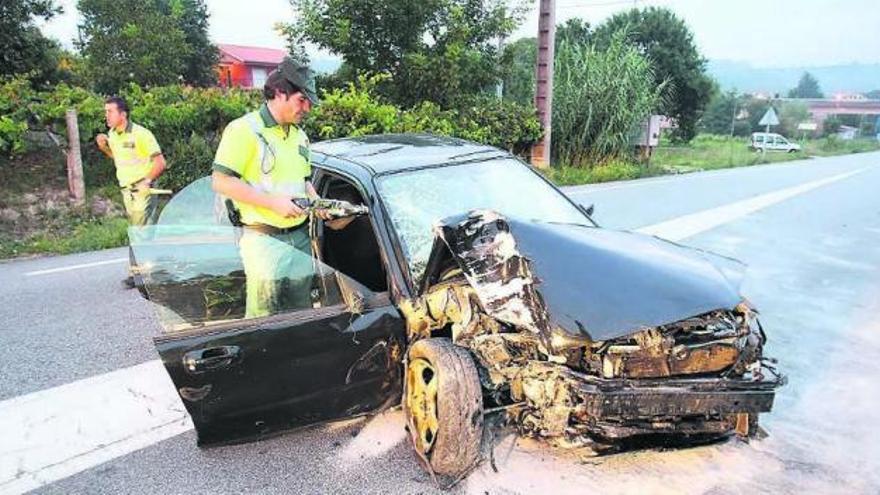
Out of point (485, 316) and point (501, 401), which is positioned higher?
point (485, 316)

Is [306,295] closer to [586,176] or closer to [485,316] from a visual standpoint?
[485,316]

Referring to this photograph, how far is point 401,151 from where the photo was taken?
149 inches

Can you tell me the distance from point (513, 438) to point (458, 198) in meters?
1.25

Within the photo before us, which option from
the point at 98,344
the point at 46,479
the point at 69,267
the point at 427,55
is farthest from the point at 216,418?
the point at 427,55

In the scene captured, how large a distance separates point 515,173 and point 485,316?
1.34m

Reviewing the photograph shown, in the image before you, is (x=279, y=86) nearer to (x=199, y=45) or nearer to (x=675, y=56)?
(x=199, y=45)

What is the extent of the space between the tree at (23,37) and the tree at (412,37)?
23.6ft

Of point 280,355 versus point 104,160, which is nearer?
point 280,355

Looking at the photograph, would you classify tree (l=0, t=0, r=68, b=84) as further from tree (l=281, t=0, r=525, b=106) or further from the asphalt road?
the asphalt road

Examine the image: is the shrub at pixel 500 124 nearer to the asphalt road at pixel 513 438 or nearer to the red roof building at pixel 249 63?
the asphalt road at pixel 513 438

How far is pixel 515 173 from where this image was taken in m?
3.85

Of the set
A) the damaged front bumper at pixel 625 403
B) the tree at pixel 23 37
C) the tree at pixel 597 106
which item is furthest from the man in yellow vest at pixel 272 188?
the tree at pixel 23 37

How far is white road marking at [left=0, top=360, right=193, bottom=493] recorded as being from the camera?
2.84 metres

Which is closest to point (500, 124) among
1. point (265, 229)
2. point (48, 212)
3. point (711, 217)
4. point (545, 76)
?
point (545, 76)
